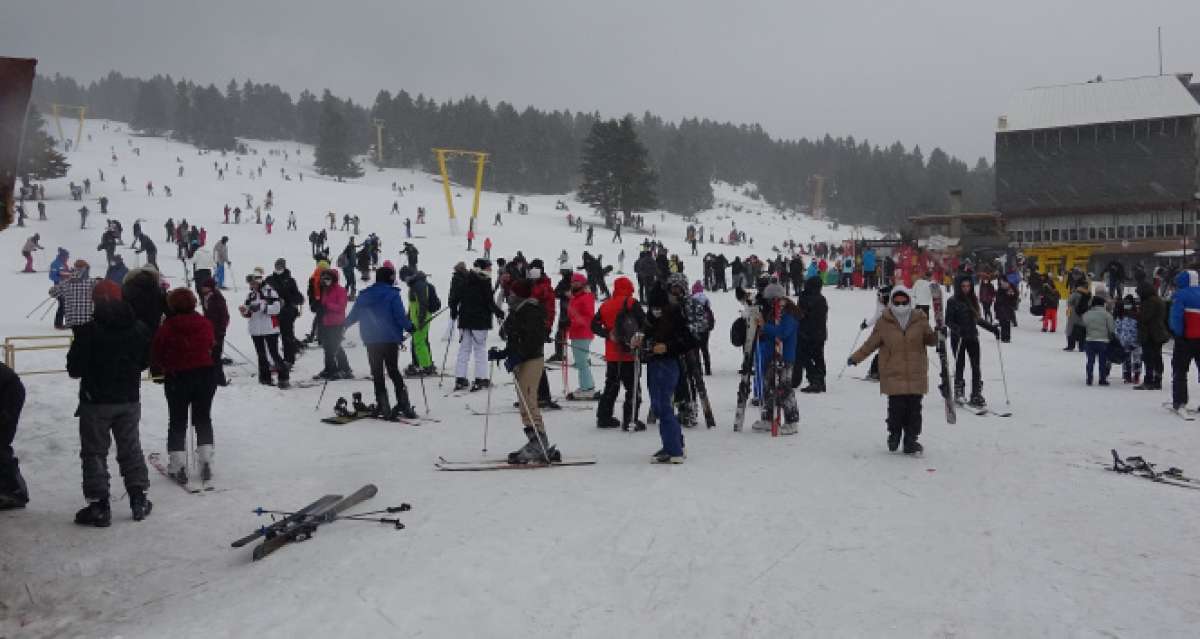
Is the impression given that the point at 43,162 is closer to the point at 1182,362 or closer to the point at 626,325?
the point at 626,325

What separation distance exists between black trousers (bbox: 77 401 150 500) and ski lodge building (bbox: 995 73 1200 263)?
173 feet

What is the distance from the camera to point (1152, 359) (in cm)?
1199

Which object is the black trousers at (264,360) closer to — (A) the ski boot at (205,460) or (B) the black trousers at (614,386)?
(A) the ski boot at (205,460)

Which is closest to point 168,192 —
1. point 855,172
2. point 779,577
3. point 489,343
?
point 489,343

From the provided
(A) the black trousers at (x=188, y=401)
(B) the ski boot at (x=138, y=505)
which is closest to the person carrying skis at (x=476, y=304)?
(A) the black trousers at (x=188, y=401)

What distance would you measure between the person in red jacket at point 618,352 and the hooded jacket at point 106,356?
14.5 feet

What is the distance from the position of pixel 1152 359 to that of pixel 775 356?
7.29m

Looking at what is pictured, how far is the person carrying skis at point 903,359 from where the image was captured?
743 cm

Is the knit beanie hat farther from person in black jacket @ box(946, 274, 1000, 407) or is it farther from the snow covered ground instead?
person in black jacket @ box(946, 274, 1000, 407)

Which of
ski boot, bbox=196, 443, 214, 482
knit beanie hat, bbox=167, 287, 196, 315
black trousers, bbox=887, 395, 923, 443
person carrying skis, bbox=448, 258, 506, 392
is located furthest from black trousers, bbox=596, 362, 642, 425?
knit beanie hat, bbox=167, 287, 196, 315

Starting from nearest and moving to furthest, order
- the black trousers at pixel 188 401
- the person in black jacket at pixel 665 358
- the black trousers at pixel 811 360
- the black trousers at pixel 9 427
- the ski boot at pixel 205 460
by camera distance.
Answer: the black trousers at pixel 9 427 < the black trousers at pixel 188 401 < the ski boot at pixel 205 460 < the person in black jacket at pixel 665 358 < the black trousers at pixel 811 360

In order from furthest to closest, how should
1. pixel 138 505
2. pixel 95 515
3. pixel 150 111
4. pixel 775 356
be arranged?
pixel 150 111 < pixel 775 356 < pixel 138 505 < pixel 95 515

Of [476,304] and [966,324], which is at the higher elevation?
[476,304]

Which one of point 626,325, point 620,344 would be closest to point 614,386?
point 620,344
